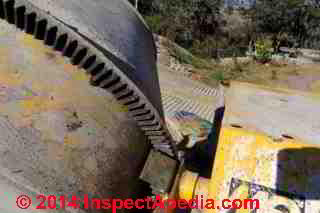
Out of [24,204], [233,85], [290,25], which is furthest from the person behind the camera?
[290,25]

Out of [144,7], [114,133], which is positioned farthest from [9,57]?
[144,7]

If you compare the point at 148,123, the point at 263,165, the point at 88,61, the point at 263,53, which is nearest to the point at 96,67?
the point at 88,61

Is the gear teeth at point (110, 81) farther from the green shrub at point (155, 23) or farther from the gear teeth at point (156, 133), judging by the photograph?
the green shrub at point (155, 23)

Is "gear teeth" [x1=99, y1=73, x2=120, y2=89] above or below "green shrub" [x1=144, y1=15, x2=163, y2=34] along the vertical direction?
below

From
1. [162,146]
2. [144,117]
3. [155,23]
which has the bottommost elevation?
[162,146]

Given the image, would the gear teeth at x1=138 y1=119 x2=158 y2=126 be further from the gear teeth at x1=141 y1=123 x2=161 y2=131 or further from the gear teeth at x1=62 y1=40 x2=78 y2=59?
the gear teeth at x1=62 y1=40 x2=78 y2=59

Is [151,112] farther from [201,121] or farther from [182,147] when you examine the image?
[201,121]

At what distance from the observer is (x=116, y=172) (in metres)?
0.99

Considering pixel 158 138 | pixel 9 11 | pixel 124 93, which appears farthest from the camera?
pixel 158 138

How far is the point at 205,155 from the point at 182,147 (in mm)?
159

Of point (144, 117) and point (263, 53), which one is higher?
point (263, 53)

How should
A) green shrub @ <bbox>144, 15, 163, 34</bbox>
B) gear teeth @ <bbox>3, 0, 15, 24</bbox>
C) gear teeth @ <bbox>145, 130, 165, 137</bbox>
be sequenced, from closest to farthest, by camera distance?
gear teeth @ <bbox>3, 0, 15, 24</bbox> → gear teeth @ <bbox>145, 130, 165, 137</bbox> → green shrub @ <bbox>144, 15, 163, 34</bbox>

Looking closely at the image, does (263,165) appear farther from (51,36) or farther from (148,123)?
(51,36)

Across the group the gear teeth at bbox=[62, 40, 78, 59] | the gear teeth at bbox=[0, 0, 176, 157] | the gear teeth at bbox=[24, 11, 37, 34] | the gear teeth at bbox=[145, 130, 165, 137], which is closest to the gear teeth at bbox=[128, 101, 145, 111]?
the gear teeth at bbox=[0, 0, 176, 157]
